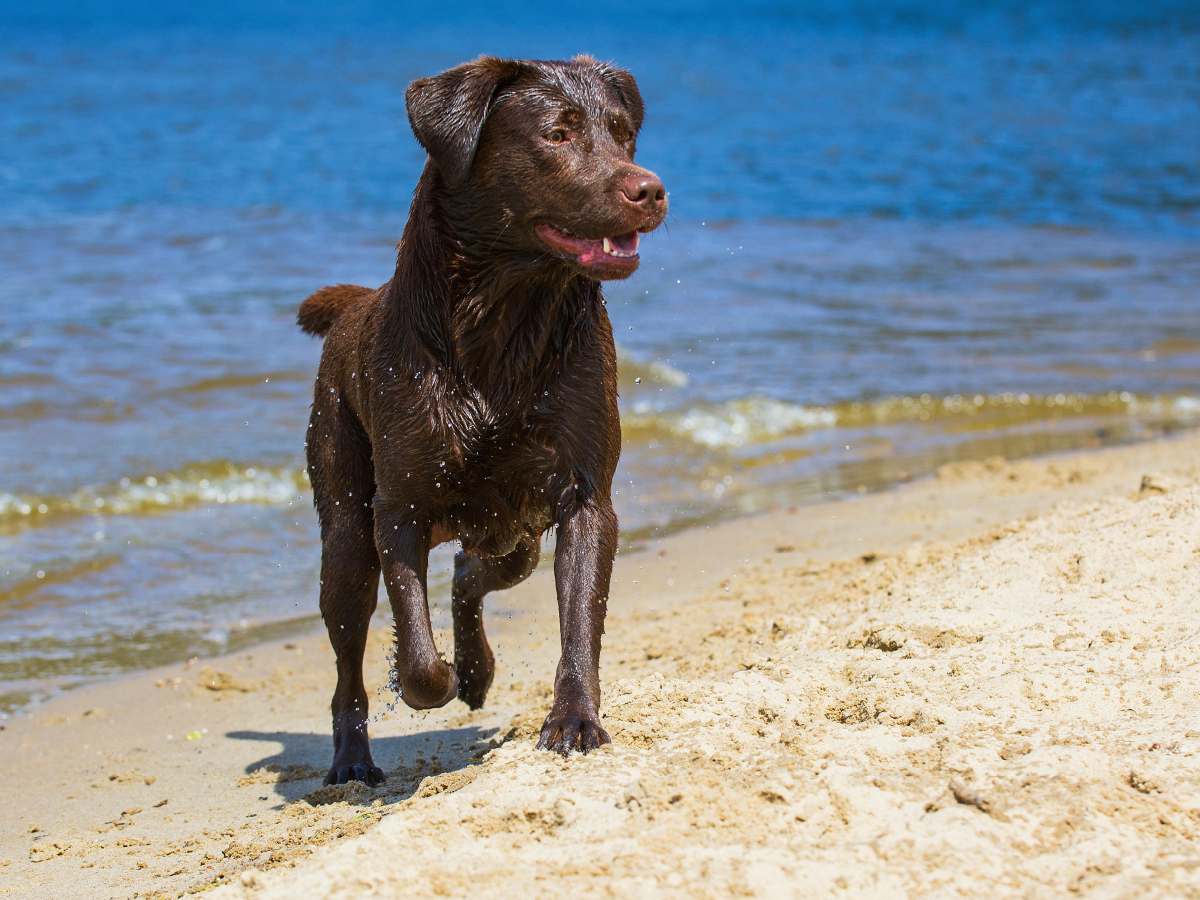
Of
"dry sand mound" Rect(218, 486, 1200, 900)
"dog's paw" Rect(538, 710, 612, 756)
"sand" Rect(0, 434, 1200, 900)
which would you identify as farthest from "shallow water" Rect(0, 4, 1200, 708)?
"dog's paw" Rect(538, 710, 612, 756)

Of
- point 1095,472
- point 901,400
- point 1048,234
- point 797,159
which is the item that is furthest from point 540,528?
point 797,159

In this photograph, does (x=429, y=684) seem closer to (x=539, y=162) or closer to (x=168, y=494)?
(x=539, y=162)

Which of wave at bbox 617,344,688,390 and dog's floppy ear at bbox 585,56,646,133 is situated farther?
wave at bbox 617,344,688,390

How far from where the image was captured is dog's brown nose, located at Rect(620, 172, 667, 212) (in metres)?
Result: 3.57

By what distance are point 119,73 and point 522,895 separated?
4560 centimetres

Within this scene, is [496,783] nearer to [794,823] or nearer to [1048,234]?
[794,823]

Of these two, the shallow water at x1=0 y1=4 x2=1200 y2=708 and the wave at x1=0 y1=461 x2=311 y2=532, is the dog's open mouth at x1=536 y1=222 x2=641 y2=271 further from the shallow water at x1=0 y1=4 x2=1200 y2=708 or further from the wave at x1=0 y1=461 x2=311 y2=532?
the wave at x1=0 y1=461 x2=311 y2=532

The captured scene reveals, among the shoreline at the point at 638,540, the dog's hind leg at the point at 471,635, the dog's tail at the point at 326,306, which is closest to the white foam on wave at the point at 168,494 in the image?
the shoreline at the point at 638,540

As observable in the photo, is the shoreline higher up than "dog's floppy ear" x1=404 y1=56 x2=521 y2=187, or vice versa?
"dog's floppy ear" x1=404 y1=56 x2=521 y2=187

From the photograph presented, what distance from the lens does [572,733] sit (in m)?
3.42

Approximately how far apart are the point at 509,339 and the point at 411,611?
2.89 feet

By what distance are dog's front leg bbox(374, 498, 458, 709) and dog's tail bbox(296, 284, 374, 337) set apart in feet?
4.33

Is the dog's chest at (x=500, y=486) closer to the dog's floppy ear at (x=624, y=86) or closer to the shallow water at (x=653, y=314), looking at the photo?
the dog's floppy ear at (x=624, y=86)

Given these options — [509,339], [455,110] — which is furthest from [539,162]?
[509,339]
